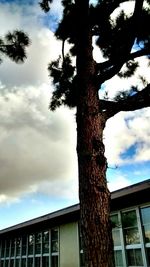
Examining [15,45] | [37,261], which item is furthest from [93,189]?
[37,261]

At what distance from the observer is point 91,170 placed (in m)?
3.59

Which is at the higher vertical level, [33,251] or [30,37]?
[30,37]

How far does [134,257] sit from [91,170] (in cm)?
537

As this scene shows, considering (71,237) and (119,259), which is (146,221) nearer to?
(119,259)

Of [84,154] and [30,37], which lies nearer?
[84,154]

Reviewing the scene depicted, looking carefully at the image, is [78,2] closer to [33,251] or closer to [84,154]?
[84,154]

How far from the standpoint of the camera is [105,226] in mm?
3352

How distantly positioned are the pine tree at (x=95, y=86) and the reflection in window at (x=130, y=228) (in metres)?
4.14

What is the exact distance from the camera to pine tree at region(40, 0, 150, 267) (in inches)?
133

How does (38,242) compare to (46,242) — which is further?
(38,242)

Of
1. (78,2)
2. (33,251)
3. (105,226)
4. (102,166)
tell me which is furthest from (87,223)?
(33,251)

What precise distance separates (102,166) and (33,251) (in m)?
10.7

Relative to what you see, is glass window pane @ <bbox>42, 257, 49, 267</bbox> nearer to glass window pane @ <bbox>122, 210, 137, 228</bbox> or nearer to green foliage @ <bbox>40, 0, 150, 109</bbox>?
glass window pane @ <bbox>122, 210, 137, 228</bbox>

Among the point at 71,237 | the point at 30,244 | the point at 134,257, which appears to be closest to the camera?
the point at 134,257
